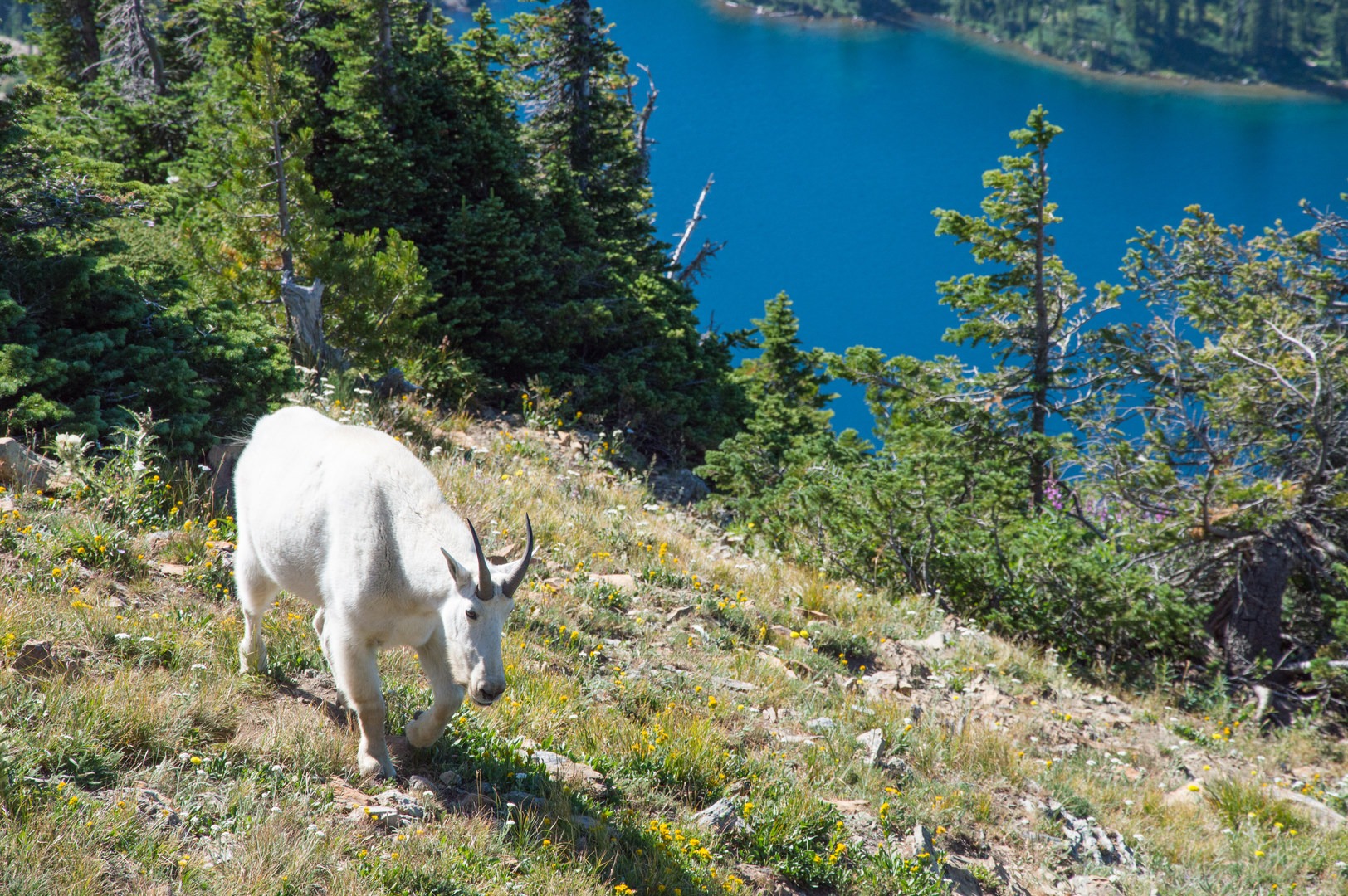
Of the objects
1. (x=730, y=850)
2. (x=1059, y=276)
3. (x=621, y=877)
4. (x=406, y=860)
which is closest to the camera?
(x=406, y=860)

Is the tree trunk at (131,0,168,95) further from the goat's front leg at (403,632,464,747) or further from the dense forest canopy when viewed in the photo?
the goat's front leg at (403,632,464,747)

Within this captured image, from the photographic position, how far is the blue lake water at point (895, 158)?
5584cm

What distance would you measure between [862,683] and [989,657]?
191cm

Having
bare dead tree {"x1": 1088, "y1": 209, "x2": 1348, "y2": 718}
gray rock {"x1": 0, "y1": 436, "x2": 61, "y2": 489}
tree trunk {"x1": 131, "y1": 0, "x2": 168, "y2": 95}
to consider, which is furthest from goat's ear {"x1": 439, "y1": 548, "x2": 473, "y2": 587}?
tree trunk {"x1": 131, "y1": 0, "x2": 168, "y2": 95}

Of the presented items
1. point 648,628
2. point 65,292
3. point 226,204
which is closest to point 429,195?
point 226,204

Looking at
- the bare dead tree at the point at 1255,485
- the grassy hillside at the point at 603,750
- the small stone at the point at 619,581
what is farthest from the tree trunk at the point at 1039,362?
the small stone at the point at 619,581

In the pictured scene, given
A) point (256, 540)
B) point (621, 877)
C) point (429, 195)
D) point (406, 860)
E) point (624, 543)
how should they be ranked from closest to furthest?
point (406, 860) < point (621, 877) < point (256, 540) < point (624, 543) < point (429, 195)

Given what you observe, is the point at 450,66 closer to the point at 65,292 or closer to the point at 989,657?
the point at 65,292

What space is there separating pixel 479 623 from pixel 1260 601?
995cm

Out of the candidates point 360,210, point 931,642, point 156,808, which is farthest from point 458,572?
point 360,210

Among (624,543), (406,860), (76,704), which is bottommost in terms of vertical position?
(624,543)

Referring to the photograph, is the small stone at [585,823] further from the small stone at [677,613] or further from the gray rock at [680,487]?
the gray rock at [680,487]

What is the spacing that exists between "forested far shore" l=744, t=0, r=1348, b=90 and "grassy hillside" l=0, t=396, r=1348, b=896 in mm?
95346

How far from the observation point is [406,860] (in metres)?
3.89
